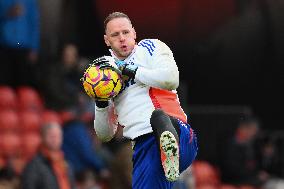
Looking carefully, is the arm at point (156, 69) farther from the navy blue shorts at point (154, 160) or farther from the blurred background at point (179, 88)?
the blurred background at point (179, 88)

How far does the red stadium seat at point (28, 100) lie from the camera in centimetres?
1349

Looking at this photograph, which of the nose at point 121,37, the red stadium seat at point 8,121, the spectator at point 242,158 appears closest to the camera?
the nose at point 121,37

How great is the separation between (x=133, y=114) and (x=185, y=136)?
1.33 feet

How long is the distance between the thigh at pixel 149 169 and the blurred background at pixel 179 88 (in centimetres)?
272

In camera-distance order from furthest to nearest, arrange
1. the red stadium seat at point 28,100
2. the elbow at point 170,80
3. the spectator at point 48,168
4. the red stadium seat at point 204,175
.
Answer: the red stadium seat at point 204,175, the red stadium seat at point 28,100, the spectator at point 48,168, the elbow at point 170,80

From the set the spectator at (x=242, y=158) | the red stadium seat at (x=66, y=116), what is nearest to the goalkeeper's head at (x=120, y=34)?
the red stadium seat at (x=66, y=116)

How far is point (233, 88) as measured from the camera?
18297 mm

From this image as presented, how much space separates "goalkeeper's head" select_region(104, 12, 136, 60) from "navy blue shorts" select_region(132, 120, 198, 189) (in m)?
0.65

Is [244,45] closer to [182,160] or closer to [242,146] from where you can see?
[242,146]

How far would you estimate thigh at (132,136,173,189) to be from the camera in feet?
24.5

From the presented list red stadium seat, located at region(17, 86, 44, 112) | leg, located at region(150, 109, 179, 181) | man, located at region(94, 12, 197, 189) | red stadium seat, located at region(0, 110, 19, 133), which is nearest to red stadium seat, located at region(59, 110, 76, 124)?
red stadium seat, located at region(17, 86, 44, 112)

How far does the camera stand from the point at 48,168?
33.5 ft

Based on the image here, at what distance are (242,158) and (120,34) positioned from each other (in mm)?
7499

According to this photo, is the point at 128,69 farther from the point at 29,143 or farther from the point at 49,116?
the point at 49,116
